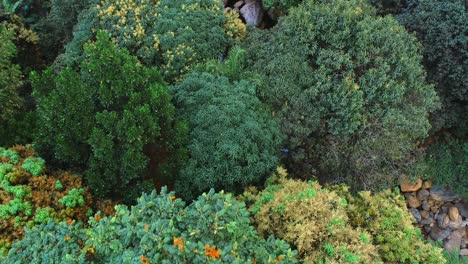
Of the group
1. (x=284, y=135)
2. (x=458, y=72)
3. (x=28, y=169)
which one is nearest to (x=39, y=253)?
(x=28, y=169)

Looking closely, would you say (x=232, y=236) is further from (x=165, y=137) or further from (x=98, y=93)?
(x=98, y=93)

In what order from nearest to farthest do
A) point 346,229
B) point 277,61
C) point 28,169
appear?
1. point 346,229
2. point 28,169
3. point 277,61

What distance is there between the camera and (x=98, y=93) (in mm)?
5469

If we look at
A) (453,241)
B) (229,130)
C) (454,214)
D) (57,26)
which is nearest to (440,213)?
(454,214)

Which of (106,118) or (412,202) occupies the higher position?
(106,118)

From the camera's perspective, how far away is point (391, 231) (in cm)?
542

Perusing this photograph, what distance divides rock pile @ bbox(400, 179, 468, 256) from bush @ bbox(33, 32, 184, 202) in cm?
605

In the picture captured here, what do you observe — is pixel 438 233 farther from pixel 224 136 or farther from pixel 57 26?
pixel 57 26

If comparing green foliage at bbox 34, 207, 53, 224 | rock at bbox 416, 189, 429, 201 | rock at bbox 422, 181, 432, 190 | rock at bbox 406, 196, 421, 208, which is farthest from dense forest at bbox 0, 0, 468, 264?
rock at bbox 406, 196, 421, 208

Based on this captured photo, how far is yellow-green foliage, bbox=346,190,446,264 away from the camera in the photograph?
5.25 meters

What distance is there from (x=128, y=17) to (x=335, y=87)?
381cm

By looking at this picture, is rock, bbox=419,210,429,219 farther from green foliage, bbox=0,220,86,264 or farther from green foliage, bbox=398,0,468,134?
green foliage, bbox=0,220,86,264

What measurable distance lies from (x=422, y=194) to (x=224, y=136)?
216 inches

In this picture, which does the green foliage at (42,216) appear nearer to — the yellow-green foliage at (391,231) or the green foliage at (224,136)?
the green foliage at (224,136)
